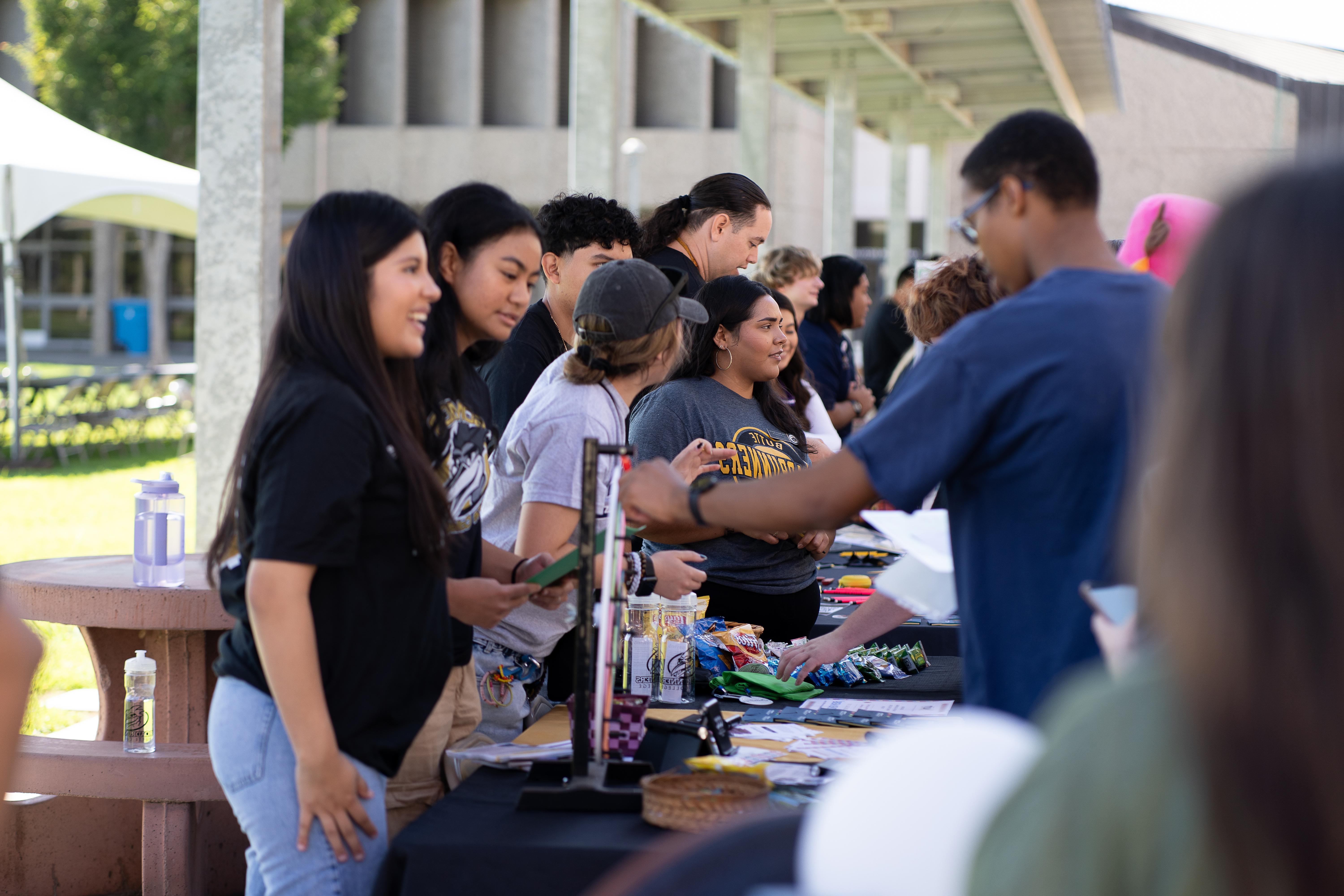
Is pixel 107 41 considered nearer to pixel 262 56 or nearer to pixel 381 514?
pixel 262 56

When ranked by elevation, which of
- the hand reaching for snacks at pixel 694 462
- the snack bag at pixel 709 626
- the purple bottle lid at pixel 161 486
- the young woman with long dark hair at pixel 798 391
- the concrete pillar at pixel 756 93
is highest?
the concrete pillar at pixel 756 93

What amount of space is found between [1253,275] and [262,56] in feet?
16.4

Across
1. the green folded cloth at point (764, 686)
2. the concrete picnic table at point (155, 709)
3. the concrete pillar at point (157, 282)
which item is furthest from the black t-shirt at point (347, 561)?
the concrete pillar at point (157, 282)

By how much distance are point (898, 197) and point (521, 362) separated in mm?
15742

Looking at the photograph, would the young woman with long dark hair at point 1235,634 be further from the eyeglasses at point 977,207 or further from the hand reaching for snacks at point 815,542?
the hand reaching for snacks at point 815,542

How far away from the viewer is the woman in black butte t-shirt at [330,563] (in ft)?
5.72

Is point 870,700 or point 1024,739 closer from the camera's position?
point 1024,739

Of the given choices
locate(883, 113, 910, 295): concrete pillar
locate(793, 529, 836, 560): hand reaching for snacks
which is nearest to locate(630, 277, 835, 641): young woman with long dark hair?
locate(793, 529, 836, 560): hand reaching for snacks

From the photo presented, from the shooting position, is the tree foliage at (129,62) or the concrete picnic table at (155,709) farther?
the tree foliage at (129,62)

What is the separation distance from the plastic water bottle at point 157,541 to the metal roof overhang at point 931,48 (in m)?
7.47

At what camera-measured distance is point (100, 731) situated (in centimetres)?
329

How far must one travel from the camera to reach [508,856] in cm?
176

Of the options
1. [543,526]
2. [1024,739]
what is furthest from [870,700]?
[1024,739]

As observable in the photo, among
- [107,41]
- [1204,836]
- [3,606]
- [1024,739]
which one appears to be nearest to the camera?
[1204,836]
